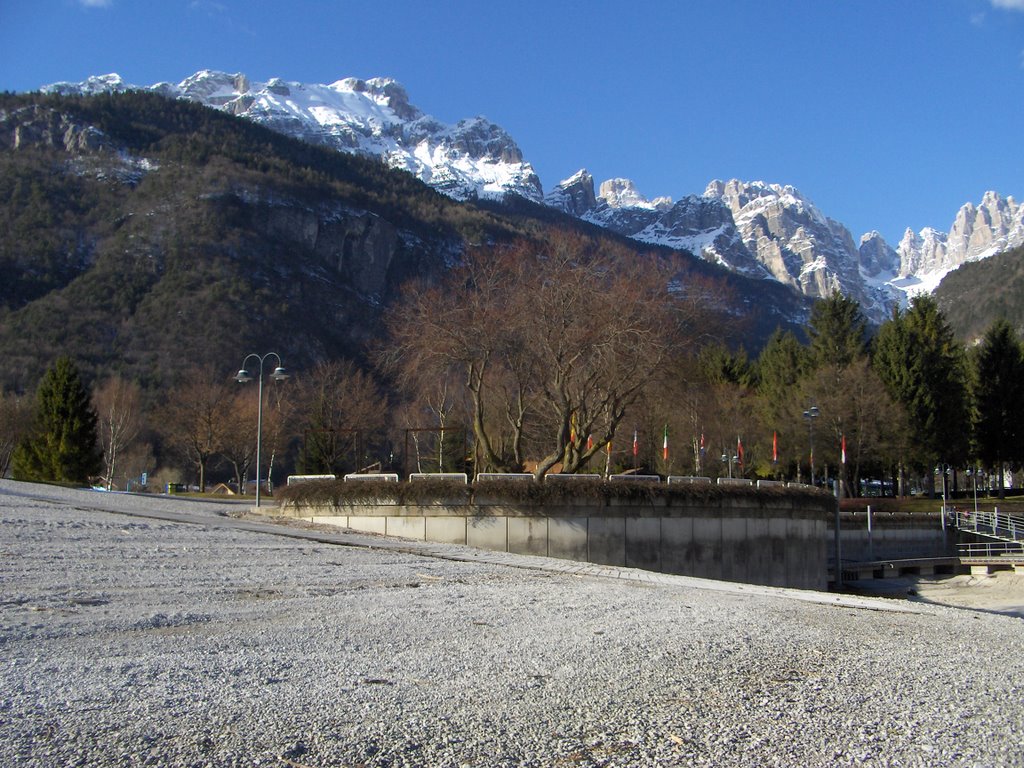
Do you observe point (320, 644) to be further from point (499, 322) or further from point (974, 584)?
point (974, 584)

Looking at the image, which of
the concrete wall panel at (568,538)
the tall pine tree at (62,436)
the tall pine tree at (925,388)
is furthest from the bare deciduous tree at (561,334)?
the tall pine tree at (925,388)

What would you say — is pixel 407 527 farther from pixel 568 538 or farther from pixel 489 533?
pixel 568 538

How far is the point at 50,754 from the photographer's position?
4.88 meters

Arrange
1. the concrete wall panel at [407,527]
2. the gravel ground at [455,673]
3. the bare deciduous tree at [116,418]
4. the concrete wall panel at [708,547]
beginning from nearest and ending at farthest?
the gravel ground at [455,673]
the concrete wall panel at [407,527]
the concrete wall panel at [708,547]
the bare deciduous tree at [116,418]

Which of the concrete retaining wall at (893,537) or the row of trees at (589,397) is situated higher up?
the row of trees at (589,397)

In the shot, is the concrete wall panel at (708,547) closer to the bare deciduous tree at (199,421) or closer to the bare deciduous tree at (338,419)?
the bare deciduous tree at (338,419)

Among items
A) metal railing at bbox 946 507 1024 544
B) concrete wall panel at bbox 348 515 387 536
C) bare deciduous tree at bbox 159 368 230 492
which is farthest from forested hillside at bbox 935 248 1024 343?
concrete wall panel at bbox 348 515 387 536

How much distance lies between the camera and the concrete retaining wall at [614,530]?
21.8m

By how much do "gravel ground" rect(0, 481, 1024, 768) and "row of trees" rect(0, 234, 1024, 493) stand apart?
1398 cm

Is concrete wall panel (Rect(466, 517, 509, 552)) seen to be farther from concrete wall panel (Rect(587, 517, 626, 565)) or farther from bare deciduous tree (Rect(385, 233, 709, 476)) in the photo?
bare deciduous tree (Rect(385, 233, 709, 476))

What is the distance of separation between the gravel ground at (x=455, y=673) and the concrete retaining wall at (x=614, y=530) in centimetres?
800

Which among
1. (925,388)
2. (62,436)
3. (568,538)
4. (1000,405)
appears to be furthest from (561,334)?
(1000,405)

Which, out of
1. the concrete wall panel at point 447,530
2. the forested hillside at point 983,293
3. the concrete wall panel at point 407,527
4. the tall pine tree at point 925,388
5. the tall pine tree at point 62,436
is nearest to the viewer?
the concrete wall panel at point 447,530

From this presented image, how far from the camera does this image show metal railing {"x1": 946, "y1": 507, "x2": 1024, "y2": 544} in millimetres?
47609
